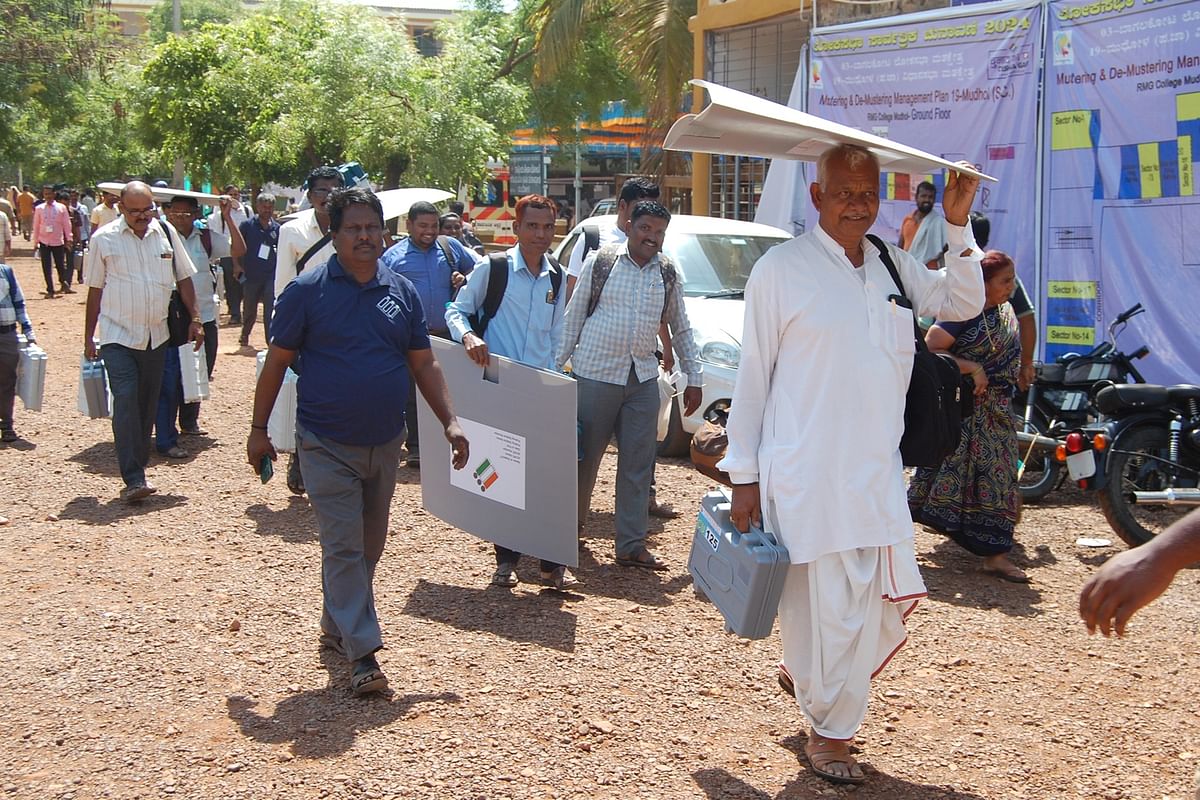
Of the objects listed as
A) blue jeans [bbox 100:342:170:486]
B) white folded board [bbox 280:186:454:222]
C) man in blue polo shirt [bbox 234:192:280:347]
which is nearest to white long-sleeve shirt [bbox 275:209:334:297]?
white folded board [bbox 280:186:454:222]

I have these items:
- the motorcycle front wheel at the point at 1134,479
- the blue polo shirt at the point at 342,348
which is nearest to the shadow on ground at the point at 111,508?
the blue polo shirt at the point at 342,348

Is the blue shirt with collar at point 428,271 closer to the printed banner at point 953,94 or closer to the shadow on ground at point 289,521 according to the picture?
A: the shadow on ground at point 289,521

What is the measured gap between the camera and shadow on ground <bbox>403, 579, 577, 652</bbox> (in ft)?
18.5

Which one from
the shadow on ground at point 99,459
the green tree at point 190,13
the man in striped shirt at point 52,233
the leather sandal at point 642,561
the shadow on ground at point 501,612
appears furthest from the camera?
the green tree at point 190,13

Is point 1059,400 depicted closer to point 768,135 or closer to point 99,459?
point 768,135

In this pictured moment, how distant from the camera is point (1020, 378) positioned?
22.9 feet

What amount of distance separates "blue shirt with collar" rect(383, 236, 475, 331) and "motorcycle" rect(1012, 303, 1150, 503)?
159 inches

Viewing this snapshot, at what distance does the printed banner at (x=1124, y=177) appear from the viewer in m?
9.06

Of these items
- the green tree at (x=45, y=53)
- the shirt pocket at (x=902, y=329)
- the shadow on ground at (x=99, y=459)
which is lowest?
the shadow on ground at (x=99, y=459)

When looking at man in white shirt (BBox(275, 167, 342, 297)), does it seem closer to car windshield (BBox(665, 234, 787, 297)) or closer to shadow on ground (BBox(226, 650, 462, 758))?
car windshield (BBox(665, 234, 787, 297))

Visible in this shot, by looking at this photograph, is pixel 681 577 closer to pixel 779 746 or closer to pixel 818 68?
pixel 779 746

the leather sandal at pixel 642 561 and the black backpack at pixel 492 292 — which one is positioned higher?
the black backpack at pixel 492 292

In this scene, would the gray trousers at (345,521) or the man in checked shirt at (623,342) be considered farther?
the man in checked shirt at (623,342)

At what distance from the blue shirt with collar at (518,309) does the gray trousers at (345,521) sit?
1.54 m
